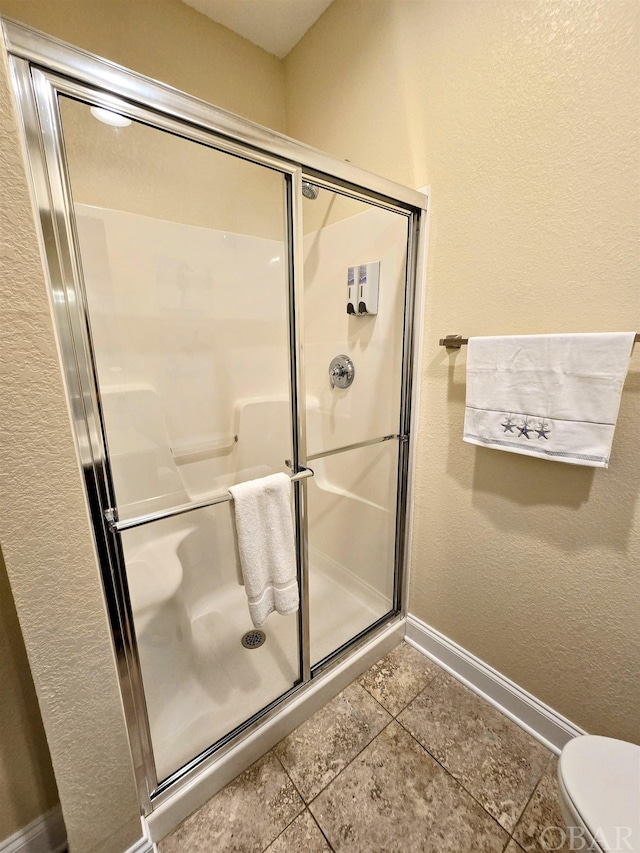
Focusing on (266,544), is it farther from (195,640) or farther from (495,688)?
(495,688)

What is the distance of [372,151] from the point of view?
1.39 m

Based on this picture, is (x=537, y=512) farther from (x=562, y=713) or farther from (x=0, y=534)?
(x=0, y=534)

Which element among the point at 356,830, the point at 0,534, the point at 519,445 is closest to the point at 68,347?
the point at 0,534

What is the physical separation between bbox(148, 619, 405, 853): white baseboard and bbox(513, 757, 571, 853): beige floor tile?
61 centimetres

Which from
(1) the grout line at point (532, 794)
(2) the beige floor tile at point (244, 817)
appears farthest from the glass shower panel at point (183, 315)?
(1) the grout line at point (532, 794)

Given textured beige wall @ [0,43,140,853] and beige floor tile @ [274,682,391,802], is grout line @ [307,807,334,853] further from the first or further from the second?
textured beige wall @ [0,43,140,853]

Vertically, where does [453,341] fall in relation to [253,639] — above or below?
above

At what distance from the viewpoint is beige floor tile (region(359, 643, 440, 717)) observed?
4.40 feet

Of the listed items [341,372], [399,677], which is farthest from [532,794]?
[341,372]

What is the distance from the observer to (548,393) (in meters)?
0.98

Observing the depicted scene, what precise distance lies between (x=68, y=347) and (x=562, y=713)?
1.74 meters

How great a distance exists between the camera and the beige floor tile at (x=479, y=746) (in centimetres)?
104

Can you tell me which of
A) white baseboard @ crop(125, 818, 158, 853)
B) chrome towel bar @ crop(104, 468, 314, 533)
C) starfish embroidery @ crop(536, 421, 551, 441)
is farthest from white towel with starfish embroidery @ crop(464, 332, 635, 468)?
white baseboard @ crop(125, 818, 158, 853)

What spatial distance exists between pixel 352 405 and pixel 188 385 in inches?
29.0
